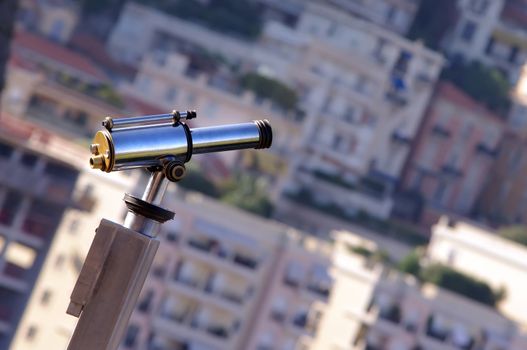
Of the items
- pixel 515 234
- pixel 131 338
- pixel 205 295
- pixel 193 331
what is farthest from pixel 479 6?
pixel 131 338

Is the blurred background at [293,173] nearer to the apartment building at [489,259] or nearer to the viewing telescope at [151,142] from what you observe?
the apartment building at [489,259]

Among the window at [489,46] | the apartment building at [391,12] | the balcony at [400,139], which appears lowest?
the balcony at [400,139]

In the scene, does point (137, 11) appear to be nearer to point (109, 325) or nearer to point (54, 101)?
point (54, 101)

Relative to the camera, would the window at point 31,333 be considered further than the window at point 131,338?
No

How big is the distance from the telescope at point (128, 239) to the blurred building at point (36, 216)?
44.9m

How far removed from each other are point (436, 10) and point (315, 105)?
10.1m

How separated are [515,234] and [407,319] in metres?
14.0

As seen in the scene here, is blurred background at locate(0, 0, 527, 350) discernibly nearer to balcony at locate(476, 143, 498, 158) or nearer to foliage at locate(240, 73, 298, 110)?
foliage at locate(240, 73, 298, 110)

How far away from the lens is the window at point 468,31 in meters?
86.8

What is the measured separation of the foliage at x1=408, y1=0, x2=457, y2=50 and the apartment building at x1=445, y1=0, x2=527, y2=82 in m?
0.87

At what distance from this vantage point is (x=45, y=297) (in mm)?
56031

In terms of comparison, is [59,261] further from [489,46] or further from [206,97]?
[489,46]

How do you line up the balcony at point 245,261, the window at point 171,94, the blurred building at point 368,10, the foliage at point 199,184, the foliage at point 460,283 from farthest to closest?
the blurred building at point 368,10, the window at point 171,94, the foliage at point 460,283, the foliage at point 199,184, the balcony at point 245,261

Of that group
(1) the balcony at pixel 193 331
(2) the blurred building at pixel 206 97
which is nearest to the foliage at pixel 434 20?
(2) the blurred building at pixel 206 97
